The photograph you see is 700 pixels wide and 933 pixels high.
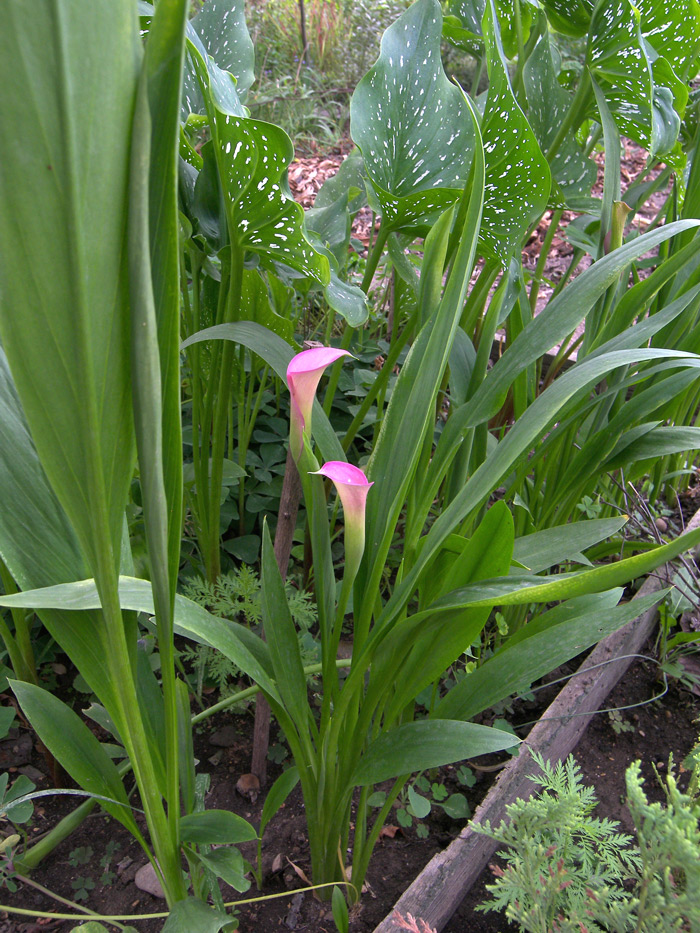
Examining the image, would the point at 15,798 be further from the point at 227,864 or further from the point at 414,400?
the point at 414,400

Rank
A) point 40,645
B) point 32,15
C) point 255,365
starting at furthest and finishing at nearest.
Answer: point 255,365 < point 40,645 < point 32,15

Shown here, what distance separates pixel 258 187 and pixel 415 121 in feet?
0.94

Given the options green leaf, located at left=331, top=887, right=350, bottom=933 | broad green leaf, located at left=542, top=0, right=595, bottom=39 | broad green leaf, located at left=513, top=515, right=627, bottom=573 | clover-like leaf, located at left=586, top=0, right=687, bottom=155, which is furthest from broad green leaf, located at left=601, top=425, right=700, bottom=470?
broad green leaf, located at left=542, top=0, right=595, bottom=39

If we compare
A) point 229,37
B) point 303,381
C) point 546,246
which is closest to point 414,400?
point 303,381

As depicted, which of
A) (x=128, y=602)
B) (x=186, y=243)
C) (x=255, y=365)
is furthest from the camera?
(x=255, y=365)

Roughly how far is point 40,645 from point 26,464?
539 mm

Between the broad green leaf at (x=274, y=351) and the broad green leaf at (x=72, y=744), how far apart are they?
1.11ft

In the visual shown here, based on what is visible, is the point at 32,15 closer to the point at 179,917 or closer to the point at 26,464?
the point at 26,464

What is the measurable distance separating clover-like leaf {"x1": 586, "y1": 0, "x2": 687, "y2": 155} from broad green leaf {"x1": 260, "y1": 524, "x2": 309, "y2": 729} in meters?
0.74

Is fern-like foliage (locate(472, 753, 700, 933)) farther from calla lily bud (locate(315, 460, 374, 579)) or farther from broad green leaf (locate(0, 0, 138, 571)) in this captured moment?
broad green leaf (locate(0, 0, 138, 571))

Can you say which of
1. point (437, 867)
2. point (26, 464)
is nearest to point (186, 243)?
point (26, 464)

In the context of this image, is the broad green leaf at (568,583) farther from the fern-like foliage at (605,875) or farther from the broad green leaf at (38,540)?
the broad green leaf at (38,540)

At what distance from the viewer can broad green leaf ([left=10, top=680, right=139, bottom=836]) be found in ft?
1.78

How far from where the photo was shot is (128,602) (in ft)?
1.57
